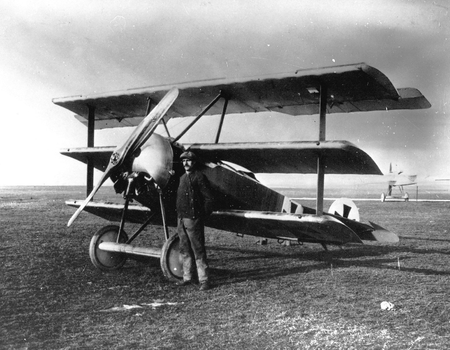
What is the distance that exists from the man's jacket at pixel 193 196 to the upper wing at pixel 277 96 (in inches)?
62.0

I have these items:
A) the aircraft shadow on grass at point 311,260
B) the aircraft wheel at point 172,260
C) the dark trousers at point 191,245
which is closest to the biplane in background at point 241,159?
the aircraft wheel at point 172,260

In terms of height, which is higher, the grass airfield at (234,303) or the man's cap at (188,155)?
the man's cap at (188,155)

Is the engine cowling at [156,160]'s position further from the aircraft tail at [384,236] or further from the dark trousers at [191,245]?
the aircraft tail at [384,236]

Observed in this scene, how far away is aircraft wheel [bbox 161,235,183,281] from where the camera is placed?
505cm

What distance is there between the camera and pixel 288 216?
16.9 ft

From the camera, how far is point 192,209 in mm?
5043

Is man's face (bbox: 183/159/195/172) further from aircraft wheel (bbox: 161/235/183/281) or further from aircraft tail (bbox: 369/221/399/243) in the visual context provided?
aircraft tail (bbox: 369/221/399/243)

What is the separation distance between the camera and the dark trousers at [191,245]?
16.6 ft

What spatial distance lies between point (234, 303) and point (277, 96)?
10.7 ft

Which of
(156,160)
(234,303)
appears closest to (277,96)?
(156,160)

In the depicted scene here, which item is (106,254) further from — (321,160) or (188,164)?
(321,160)

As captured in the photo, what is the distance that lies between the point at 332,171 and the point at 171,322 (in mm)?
3498

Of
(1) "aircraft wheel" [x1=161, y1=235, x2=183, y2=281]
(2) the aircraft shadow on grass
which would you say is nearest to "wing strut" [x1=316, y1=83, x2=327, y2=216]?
(2) the aircraft shadow on grass

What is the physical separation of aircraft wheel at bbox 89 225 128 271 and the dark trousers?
1.36 m
